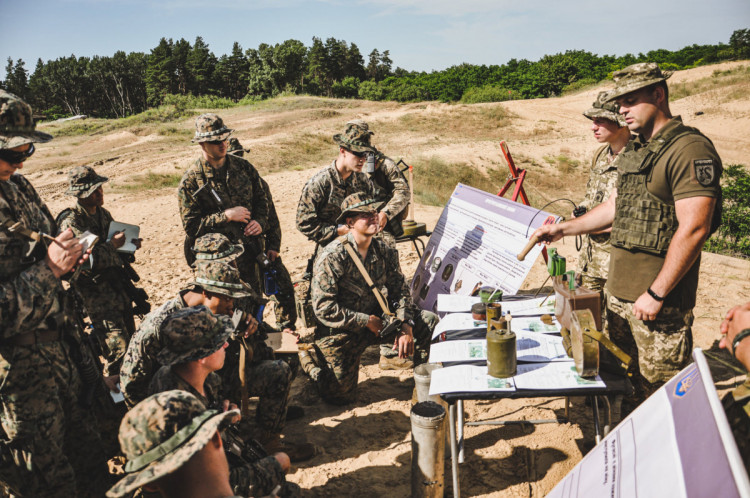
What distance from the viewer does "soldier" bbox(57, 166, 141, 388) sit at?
487 centimetres

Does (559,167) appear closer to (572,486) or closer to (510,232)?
(510,232)

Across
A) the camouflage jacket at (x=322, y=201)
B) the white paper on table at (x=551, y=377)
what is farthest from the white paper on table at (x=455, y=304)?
the camouflage jacket at (x=322, y=201)

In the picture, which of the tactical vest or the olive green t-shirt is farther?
the tactical vest

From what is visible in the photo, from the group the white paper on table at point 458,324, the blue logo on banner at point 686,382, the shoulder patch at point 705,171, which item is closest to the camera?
the blue logo on banner at point 686,382

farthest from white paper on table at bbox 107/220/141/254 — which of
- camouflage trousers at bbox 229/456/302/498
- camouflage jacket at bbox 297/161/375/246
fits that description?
camouflage trousers at bbox 229/456/302/498

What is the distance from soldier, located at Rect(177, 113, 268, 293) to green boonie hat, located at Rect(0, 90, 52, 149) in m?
2.15

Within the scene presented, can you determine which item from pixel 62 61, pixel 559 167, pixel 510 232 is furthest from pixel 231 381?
pixel 62 61

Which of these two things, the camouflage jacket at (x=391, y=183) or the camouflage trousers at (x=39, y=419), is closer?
the camouflage trousers at (x=39, y=419)

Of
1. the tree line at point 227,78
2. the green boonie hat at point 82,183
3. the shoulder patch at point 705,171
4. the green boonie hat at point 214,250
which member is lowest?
the green boonie hat at point 214,250

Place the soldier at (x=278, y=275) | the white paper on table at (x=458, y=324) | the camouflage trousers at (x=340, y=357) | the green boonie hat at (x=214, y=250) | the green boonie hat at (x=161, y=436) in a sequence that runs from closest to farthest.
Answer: the green boonie hat at (x=161, y=436) → the white paper on table at (x=458, y=324) → the green boonie hat at (x=214, y=250) → the camouflage trousers at (x=340, y=357) → the soldier at (x=278, y=275)

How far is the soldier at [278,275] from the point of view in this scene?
5715 mm

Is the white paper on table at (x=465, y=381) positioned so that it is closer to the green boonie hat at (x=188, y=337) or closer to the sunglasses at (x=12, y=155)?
the green boonie hat at (x=188, y=337)

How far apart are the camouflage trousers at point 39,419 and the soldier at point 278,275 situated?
9.29 ft

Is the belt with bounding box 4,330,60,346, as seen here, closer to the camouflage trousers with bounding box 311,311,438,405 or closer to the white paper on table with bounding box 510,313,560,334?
the camouflage trousers with bounding box 311,311,438,405
